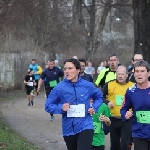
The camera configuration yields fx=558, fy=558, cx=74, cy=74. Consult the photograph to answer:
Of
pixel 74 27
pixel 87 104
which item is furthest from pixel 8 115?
pixel 74 27

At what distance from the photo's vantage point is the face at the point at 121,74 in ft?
31.9

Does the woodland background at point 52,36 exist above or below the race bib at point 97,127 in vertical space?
above

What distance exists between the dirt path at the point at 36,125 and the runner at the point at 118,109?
207 cm

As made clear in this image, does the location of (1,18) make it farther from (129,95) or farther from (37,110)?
(129,95)

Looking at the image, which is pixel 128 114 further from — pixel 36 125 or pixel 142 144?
pixel 36 125

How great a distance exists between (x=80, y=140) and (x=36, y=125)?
8.73 metres

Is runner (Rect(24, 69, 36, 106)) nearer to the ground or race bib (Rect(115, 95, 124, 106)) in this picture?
the ground

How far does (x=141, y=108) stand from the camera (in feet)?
24.5

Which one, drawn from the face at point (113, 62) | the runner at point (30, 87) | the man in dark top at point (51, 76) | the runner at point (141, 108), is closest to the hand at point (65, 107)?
the runner at point (141, 108)

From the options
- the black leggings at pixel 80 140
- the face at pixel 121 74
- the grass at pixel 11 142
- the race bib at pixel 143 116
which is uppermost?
the face at pixel 121 74

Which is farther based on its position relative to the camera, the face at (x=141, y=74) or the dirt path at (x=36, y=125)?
the dirt path at (x=36, y=125)

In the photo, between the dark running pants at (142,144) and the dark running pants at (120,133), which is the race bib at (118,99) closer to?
the dark running pants at (120,133)

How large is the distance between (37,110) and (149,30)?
5629 millimetres

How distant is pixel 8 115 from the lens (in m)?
19.2
